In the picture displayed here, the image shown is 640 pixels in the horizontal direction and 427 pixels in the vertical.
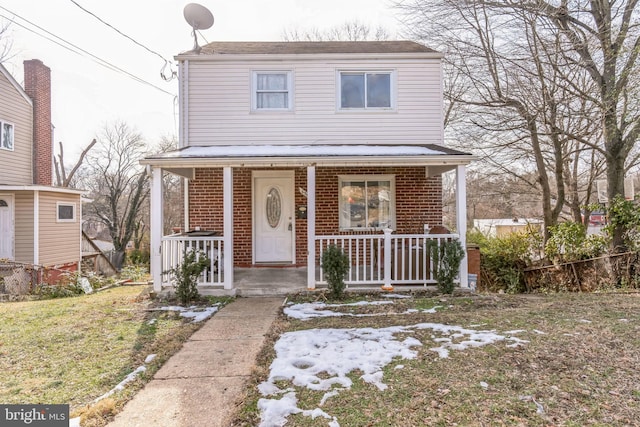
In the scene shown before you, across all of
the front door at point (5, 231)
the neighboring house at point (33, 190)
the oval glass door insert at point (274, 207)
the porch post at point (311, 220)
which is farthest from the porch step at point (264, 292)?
the front door at point (5, 231)

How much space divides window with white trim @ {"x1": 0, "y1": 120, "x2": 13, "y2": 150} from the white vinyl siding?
29.5 feet

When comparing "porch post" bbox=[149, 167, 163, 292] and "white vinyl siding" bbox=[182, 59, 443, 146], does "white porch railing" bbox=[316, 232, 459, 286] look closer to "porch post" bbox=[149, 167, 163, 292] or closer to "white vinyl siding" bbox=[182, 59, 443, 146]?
"white vinyl siding" bbox=[182, 59, 443, 146]

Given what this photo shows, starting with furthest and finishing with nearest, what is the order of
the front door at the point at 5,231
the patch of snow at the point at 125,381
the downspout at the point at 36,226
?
1. the downspout at the point at 36,226
2. the front door at the point at 5,231
3. the patch of snow at the point at 125,381

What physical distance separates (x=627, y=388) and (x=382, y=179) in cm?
657

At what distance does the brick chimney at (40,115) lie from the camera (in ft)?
47.8

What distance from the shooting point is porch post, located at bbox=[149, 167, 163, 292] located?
7.08 meters

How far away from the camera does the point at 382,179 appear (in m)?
9.23

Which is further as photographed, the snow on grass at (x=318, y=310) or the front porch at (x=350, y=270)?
the front porch at (x=350, y=270)

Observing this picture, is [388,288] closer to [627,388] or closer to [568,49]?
[627,388]

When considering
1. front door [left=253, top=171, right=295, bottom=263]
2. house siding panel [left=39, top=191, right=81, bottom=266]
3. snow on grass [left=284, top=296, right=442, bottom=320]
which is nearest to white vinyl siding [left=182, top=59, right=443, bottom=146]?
front door [left=253, top=171, right=295, bottom=263]

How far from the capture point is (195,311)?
6.19 m

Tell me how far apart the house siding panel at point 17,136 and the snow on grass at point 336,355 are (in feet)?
46.2

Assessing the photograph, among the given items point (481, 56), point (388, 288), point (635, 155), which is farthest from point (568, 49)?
point (388, 288)

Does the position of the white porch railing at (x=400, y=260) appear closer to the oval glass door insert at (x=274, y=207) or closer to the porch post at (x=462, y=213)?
the porch post at (x=462, y=213)
